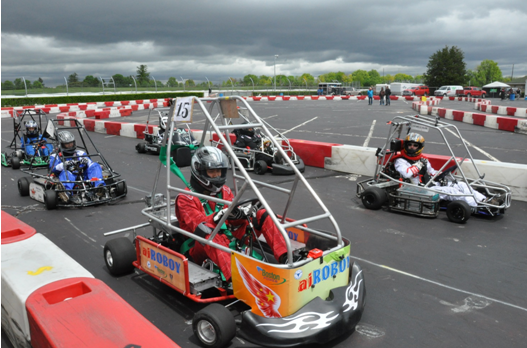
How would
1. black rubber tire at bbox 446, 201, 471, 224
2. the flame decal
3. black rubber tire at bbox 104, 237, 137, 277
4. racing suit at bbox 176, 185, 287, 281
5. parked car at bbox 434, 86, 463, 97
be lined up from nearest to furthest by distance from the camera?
the flame decal
racing suit at bbox 176, 185, 287, 281
black rubber tire at bbox 104, 237, 137, 277
black rubber tire at bbox 446, 201, 471, 224
parked car at bbox 434, 86, 463, 97

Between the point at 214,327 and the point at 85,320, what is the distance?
0.89 metres

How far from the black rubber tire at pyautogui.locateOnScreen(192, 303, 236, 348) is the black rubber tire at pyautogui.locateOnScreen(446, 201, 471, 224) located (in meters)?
4.22

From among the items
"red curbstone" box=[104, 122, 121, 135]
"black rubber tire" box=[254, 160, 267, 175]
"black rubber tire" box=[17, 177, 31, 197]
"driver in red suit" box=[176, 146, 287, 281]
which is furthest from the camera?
"red curbstone" box=[104, 122, 121, 135]

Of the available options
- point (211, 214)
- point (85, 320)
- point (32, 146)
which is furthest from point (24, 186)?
point (85, 320)

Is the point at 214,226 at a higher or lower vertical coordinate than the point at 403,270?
higher

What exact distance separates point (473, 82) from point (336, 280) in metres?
137

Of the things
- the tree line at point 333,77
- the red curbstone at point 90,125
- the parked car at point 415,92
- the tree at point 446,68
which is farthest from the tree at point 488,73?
the red curbstone at point 90,125

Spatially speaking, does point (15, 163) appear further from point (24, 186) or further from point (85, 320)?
point (85, 320)

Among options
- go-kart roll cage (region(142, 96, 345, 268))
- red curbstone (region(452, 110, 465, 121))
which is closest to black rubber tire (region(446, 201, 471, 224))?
go-kart roll cage (region(142, 96, 345, 268))

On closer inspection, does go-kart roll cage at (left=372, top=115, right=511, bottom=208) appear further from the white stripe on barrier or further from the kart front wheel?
the kart front wheel

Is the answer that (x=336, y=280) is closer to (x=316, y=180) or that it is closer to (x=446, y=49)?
(x=316, y=180)

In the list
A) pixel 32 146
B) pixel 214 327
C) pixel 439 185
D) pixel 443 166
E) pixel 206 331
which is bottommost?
pixel 206 331

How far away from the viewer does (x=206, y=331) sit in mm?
3221

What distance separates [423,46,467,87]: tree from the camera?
71.4 metres
